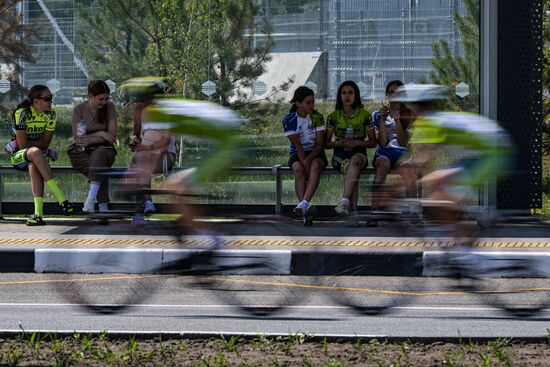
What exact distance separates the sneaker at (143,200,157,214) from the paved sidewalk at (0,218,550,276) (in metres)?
0.18

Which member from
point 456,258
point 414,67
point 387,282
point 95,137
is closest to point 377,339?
point 456,258

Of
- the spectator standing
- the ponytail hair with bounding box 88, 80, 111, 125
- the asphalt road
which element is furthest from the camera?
the ponytail hair with bounding box 88, 80, 111, 125

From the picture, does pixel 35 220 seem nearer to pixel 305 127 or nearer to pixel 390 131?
pixel 305 127

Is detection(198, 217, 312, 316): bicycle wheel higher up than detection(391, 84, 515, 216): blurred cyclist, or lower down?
lower down

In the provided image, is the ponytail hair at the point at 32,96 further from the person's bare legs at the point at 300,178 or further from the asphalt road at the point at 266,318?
the asphalt road at the point at 266,318

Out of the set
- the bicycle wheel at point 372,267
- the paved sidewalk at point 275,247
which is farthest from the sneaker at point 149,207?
the bicycle wheel at point 372,267

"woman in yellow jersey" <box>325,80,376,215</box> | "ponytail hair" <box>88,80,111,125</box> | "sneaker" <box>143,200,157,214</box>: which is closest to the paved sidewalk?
"sneaker" <box>143,200,157,214</box>

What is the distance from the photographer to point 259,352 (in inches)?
253

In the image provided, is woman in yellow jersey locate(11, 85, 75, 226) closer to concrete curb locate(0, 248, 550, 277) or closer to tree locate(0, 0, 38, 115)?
tree locate(0, 0, 38, 115)

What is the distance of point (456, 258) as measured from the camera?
8109 millimetres

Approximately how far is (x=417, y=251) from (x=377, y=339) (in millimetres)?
2128

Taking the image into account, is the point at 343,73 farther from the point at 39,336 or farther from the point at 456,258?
the point at 39,336

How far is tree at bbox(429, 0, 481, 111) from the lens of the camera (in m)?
13.3

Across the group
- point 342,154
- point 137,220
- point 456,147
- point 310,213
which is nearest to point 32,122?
point 342,154
